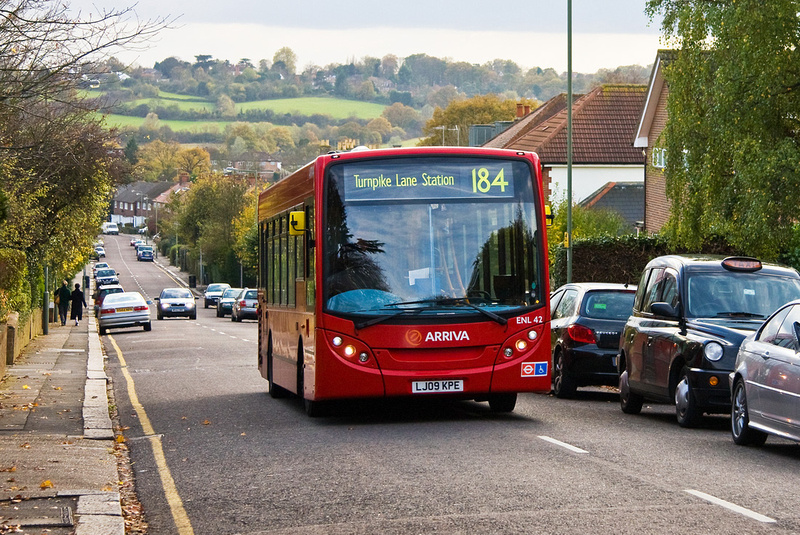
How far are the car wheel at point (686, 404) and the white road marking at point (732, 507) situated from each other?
4325 millimetres

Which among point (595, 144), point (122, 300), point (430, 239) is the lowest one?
point (122, 300)

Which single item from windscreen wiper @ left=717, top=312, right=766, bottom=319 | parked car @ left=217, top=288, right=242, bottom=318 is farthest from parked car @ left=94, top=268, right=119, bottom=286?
windscreen wiper @ left=717, top=312, right=766, bottom=319

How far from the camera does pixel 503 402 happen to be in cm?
1448

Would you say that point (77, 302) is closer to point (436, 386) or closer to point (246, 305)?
point (246, 305)

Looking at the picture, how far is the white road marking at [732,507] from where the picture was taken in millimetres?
7616

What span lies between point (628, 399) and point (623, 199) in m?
42.9

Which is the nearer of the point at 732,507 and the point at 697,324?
the point at 732,507

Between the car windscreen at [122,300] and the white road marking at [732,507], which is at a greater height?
the car windscreen at [122,300]

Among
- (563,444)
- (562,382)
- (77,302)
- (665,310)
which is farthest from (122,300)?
(563,444)

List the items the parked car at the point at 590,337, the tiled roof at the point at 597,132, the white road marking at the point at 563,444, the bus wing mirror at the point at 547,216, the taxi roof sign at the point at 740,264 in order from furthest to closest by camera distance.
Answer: the tiled roof at the point at 597,132, the parked car at the point at 590,337, the taxi roof sign at the point at 740,264, the bus wing mirror at the point at 547,216, the white road marking at the point at 563,444

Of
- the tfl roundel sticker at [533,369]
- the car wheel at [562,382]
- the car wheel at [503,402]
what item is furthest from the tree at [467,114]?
the tfl roundel sticker at [533,369]

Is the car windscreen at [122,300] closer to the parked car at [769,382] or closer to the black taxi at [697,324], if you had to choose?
the black taxi at [697,324]

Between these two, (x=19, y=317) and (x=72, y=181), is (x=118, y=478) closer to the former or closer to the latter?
(x=19, y=317)

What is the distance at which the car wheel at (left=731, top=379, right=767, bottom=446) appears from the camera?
11531mm
